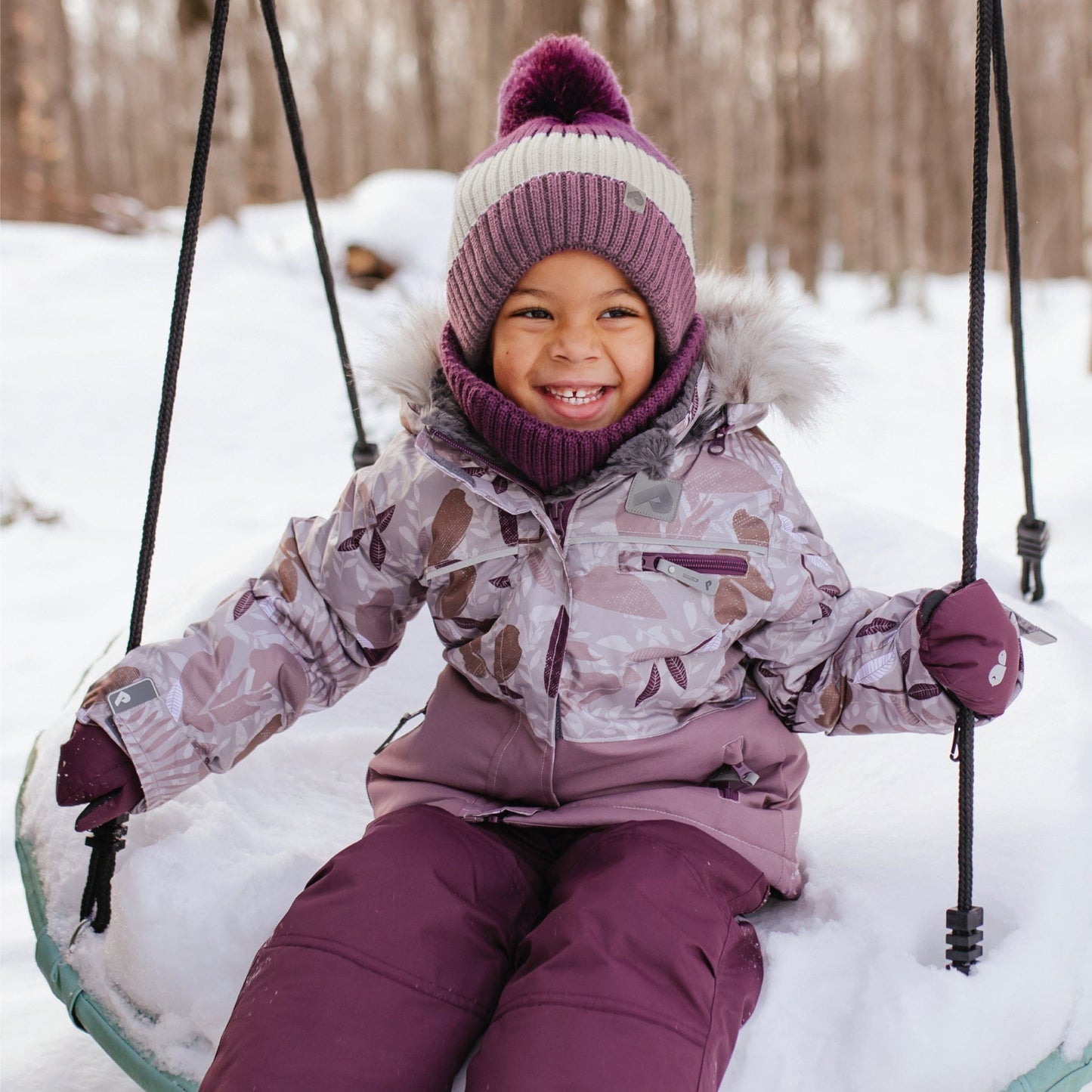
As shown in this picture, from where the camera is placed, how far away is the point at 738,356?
4.81ft

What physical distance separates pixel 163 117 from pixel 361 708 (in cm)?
2455

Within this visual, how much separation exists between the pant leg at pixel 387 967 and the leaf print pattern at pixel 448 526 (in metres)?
0.33

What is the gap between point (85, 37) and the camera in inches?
881

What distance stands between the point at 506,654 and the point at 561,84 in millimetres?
777

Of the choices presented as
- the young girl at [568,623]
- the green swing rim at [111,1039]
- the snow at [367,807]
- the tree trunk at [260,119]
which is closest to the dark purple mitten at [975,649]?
the young girl at [568,623]

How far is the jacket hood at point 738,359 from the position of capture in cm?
146

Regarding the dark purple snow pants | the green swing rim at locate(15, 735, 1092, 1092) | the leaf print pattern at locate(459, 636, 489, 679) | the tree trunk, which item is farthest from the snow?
the tree trunk

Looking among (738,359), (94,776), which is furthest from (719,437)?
(94,776)

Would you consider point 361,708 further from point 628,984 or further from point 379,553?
point 628,984

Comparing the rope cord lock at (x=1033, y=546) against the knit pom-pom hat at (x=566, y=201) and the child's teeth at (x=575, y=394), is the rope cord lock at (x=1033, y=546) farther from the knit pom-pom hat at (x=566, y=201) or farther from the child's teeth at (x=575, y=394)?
the child's teeth at (x=575, y=394)

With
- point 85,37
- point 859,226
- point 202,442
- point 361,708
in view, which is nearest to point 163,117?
point 85,37

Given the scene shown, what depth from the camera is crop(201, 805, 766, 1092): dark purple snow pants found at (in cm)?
106

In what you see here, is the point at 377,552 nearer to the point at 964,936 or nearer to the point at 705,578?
the point at 705,578

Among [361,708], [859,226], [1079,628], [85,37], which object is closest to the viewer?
[1079,628]
